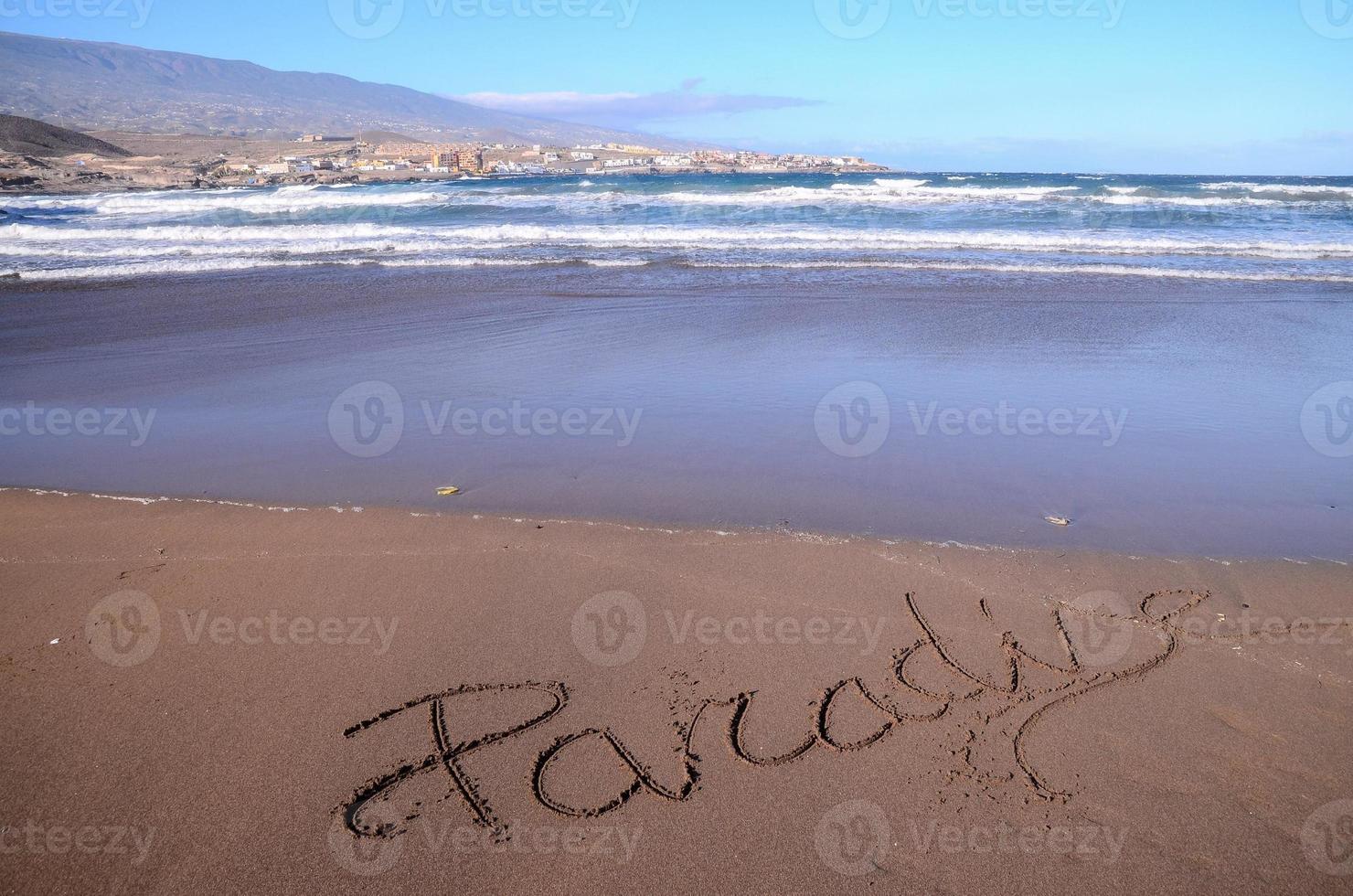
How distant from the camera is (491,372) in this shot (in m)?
8.76

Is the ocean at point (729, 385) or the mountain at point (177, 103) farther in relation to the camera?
the mountain at point (177, 103)

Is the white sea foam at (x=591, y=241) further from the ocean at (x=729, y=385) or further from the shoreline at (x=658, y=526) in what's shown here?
the shoreline at (x=658, y=526)

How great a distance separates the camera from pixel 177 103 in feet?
464

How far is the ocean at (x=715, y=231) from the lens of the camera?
674 inches

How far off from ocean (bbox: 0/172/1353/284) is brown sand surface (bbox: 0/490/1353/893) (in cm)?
1301

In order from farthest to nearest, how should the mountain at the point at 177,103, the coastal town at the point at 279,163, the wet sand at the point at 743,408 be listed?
the mountain at the point at 177,103 < the coastal town at the point at 279,163 < the wet sand at the point at 743,408

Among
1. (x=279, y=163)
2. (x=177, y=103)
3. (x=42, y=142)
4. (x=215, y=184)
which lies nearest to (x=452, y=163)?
(x=279, y=163)

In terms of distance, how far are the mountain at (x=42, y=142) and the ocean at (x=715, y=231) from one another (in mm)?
15938

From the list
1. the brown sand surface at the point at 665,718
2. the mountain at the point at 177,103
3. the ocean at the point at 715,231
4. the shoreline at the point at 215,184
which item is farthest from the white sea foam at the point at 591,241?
the mountain at the point at 177,103

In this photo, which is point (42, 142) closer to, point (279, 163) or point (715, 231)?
point (279, 163)

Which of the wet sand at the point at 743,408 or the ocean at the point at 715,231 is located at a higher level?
the ocean at the point at 715,231

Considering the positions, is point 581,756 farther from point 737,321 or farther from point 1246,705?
point 737,321

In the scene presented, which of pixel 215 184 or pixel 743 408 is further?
pixel 215 184

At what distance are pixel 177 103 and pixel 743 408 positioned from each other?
178 m
